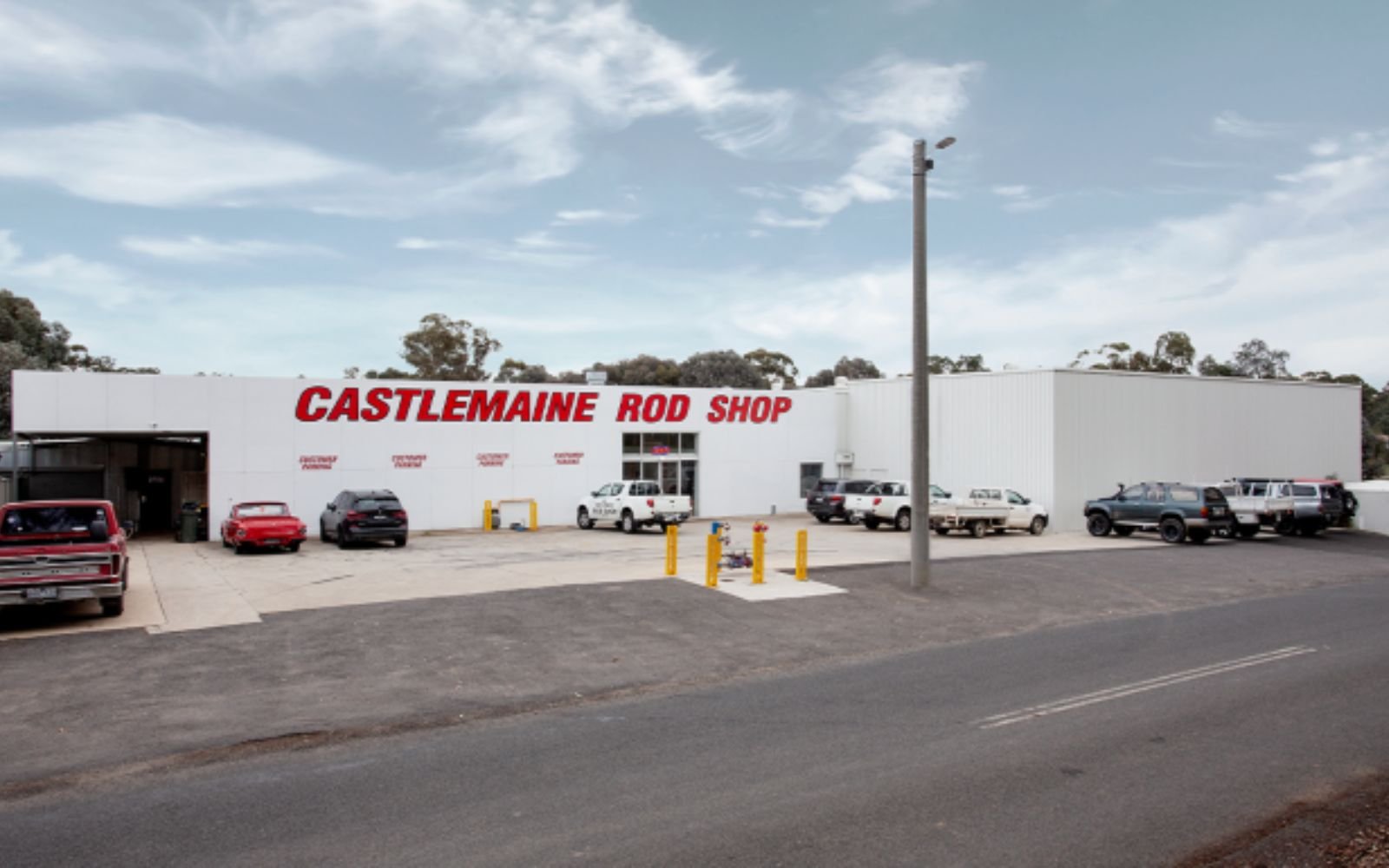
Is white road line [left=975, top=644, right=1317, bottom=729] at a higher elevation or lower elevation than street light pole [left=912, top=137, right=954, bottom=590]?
lower

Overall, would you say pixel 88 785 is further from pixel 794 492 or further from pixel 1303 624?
pixel 794 492

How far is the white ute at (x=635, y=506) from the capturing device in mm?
32281

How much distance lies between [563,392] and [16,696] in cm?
2619

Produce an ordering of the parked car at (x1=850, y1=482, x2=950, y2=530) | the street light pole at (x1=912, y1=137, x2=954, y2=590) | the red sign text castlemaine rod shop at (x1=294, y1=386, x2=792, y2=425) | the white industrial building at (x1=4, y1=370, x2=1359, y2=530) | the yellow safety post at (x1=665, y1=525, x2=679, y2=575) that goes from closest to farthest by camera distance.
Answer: the street light pole at (x1=912, y1=137, x2=954, y2=590) → the yellow safety post at (x1=665, y1=525, x2=679, y2=575) → the white industrial building at (x1=4, y1=370, x2=1359, y2=530) → the red sign text castlemaine rod shop at (x1=294, y1=386, x2=792, y2=425) → the parked car at (x1=850, y1=482, x2=950, y2=530)

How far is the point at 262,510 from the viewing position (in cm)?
2712

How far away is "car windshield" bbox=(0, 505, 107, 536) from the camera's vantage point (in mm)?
14672

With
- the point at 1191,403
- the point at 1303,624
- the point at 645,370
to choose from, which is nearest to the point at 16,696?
the point at 1303,624

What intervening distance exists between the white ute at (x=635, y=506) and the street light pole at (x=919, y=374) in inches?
559

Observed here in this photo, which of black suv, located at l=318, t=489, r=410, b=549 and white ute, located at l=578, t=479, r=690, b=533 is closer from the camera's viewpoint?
black suv, located at l=318, t=489, r=410, b=549

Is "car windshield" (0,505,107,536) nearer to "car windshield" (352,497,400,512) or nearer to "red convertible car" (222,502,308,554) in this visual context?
"red convertible car" (222,502,308,554)

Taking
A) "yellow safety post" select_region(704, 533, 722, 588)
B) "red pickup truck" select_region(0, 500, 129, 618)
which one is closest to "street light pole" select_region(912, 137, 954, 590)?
"yellow safety post" select_region(704, 533, 722, 588)

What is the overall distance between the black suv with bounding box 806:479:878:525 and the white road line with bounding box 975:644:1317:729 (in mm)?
22467

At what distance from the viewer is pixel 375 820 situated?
6.61m

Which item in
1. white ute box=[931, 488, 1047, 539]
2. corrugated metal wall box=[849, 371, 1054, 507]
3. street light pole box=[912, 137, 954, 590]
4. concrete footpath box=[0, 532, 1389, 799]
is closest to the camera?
concrete footpath box=[0, 532, 1389, 799]
